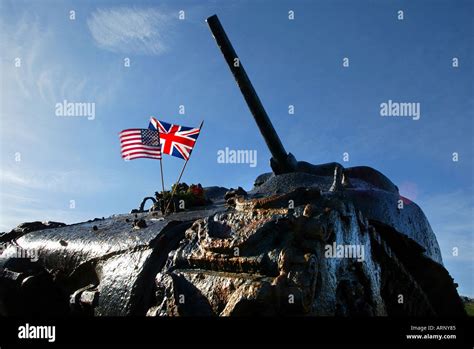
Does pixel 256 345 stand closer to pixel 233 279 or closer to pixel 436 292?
pixel 233 279

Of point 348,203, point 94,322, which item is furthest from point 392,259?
point 94,322

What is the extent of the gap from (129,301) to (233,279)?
3.01 ft

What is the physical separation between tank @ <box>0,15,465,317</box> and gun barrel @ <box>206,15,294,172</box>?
1261 mm

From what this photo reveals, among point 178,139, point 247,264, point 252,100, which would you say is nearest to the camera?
point 247,264

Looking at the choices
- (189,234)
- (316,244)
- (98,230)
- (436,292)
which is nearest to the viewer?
(316,244)

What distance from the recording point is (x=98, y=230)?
4.81m

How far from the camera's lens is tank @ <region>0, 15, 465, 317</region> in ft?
9.93

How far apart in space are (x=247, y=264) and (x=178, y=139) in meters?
3.78

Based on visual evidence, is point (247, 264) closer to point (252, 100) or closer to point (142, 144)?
point (142, 144)

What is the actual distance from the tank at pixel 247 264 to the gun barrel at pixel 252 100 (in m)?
1.26

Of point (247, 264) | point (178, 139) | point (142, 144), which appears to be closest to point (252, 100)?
point (178, 139)

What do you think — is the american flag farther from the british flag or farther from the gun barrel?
the gun barrel

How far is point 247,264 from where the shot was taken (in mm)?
3100

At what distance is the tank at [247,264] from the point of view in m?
3.03
